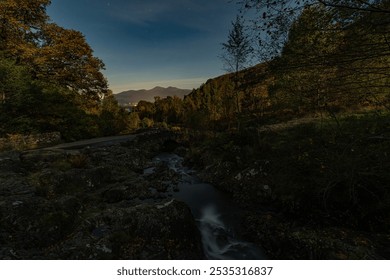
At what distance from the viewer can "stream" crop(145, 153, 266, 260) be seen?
264 inches

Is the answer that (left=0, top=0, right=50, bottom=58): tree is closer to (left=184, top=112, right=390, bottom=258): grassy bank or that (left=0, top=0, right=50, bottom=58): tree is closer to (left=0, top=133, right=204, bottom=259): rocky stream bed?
Result: (left=0, top=133, right=204, bottom=259): rocky stream bed

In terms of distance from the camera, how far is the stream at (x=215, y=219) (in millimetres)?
6715

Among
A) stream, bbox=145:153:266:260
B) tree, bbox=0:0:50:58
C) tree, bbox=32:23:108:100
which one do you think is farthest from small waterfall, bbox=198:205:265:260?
tree, bbox=0:0:50:58

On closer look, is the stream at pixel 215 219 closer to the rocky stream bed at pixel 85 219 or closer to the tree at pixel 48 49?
the rocky stream bed at pixel 85 219

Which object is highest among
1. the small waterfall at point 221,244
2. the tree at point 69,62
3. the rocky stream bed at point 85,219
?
the tree at point 69,62

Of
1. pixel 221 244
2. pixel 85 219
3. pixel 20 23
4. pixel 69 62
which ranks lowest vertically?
pixel 221 244

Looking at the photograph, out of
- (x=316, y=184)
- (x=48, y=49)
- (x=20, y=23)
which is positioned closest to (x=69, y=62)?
(x=48, y=49)

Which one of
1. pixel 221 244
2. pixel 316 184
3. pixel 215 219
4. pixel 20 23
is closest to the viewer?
pixel 221 244

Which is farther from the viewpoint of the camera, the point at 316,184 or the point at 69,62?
the point at 69,62

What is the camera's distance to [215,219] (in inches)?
344

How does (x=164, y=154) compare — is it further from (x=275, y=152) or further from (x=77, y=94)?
(x=275, y=152)

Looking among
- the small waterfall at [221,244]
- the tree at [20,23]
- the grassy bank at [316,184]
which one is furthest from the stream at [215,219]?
the tree at [20,23]

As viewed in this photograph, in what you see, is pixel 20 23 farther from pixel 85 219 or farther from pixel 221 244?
pixel 221 244

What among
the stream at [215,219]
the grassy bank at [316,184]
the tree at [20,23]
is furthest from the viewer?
the tree at [20,23]
